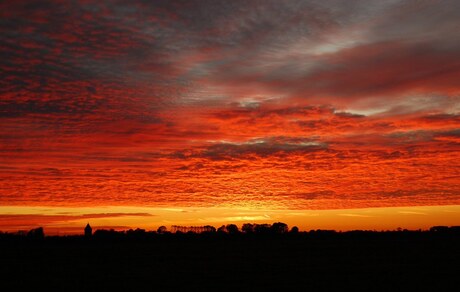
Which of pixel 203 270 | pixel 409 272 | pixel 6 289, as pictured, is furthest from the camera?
pixel 203 270

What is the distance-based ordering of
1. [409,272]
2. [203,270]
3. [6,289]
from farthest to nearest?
1. [203,270]
2. [409,272]
3. [6,289]

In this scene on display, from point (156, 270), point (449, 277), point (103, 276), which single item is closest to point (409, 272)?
point (449, 277)

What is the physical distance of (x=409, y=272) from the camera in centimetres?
4516

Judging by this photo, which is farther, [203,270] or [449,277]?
[203,270]

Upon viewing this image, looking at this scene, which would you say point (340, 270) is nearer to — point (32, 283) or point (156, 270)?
point (156, 270)

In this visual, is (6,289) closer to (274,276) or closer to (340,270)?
(274,276)

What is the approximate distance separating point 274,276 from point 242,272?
192 inches

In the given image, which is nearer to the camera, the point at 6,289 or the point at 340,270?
the point at 6,289

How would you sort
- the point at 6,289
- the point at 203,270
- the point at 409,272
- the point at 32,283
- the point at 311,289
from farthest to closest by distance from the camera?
the point at 203,270 → the point at 409,272 → the point at 32,283 → the point at 6,289 → the point at 311,289

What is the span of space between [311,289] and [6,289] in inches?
921

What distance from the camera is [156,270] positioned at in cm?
5219

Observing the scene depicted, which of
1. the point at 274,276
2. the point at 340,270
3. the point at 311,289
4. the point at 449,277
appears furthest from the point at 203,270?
the point at 449,277

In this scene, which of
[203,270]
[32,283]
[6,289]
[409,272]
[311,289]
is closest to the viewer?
[311,289]

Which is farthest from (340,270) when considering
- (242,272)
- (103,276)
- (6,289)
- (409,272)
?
(6,289)
